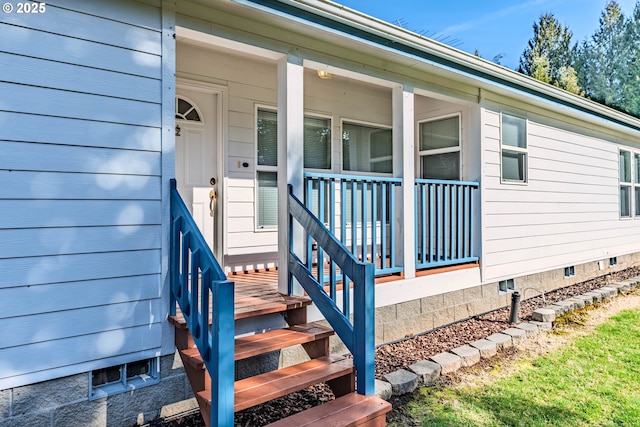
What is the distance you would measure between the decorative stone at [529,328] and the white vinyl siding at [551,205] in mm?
761

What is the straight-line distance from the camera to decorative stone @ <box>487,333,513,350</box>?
3828 mm

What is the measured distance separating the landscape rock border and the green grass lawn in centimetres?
13

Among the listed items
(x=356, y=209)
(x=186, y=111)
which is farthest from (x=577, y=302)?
(x=186, y=111)

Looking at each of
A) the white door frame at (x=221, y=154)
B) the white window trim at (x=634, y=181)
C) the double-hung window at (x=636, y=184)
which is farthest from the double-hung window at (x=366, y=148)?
the double-hung window at (x=636, y=184)

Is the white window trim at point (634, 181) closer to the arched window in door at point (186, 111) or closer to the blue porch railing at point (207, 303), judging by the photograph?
the arched window in door at point (186, 111)

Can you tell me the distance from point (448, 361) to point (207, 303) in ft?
7.11

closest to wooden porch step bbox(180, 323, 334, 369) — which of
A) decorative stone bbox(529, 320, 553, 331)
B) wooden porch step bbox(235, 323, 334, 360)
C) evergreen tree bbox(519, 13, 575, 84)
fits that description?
wooden porch step bbox(235, 323, 334, 360)

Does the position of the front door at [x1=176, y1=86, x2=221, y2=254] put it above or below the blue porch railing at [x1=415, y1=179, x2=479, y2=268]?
above

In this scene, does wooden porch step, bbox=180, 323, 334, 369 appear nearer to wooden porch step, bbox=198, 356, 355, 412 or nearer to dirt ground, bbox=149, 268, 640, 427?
wooden porch step, bbox=198, 356, 355, 412

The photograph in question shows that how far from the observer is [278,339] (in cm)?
279

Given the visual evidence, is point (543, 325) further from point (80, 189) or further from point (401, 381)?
point (80, 189)

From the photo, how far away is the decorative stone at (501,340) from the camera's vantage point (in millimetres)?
3828

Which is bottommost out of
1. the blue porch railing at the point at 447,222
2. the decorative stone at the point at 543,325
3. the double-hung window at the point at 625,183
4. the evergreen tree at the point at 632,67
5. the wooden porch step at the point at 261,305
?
the decorative stone at the point at 543,325

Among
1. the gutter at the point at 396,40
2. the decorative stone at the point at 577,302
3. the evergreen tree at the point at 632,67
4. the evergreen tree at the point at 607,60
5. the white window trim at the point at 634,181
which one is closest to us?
the gutter at the point at 396,40
